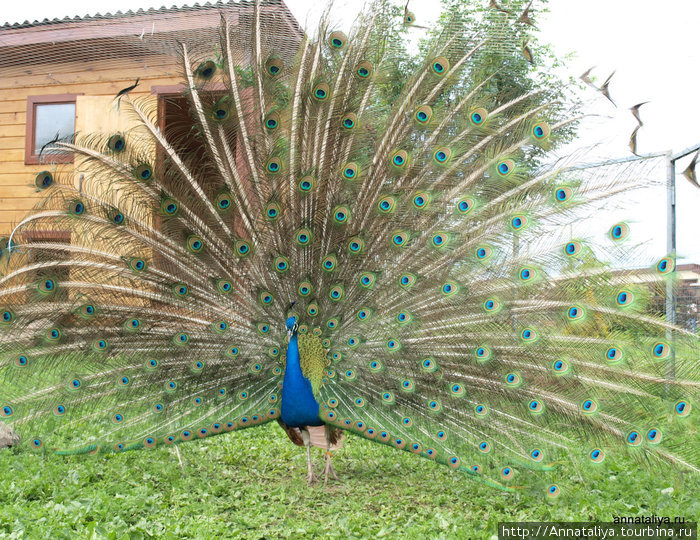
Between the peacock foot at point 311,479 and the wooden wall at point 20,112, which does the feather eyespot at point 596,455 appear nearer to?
the peacock foot at point 311,479

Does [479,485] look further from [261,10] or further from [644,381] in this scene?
[261,10]

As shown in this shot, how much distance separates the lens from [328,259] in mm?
4055

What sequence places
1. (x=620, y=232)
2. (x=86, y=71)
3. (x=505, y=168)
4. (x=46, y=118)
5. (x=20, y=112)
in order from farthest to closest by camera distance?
(x=20, y=112)
(x=46, y=118)
(x=86, y=71)
(x=505, y=168)
(x=620, y=232)

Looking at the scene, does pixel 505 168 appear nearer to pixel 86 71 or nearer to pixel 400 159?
pixel 400 159

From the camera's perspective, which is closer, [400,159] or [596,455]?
[596,455]

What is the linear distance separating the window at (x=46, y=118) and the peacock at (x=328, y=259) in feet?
16.3

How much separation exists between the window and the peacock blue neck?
6.20 meters

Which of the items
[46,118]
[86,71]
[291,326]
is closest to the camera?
[291,326]

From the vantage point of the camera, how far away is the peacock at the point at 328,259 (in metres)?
3.80

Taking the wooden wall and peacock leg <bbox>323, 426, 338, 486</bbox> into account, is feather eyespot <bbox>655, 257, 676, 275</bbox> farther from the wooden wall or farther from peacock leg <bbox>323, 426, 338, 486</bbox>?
the wooden wall

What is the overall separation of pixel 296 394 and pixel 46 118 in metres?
6.69

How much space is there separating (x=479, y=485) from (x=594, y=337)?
1.36m

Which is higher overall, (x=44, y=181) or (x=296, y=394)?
(x=44, y=181)

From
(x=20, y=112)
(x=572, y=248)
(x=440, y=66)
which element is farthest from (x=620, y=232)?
(x=20, y=112)
